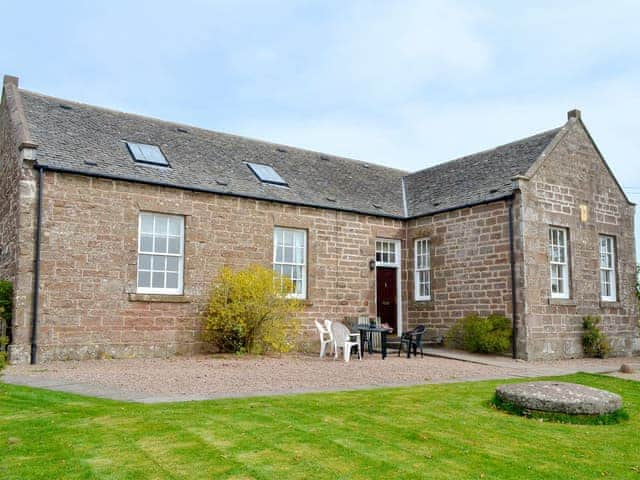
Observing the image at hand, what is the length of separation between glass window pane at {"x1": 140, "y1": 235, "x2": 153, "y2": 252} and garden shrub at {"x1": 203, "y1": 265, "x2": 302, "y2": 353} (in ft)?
5.94

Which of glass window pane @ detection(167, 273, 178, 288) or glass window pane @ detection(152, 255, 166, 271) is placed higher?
glass window pane @ detection(152, 255, 166, 271)

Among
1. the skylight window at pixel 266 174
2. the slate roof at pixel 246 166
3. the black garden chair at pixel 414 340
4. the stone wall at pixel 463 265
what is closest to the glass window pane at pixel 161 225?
A: the slate roof at pixel 246 166

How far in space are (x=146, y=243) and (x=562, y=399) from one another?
10339 mm

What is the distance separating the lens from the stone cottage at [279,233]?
1352 centimetres

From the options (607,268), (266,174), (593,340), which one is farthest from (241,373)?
(607,268)

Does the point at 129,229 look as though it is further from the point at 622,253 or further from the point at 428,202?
the point at 622,253

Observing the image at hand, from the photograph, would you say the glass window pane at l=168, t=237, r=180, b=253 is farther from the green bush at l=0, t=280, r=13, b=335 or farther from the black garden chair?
the black garden chair

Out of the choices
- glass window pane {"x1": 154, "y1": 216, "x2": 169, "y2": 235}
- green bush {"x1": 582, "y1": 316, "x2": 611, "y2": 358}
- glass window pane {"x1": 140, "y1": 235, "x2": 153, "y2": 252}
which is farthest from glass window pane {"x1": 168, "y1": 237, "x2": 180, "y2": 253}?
green bush {"x1": 582, "y1": 316, "x2": 611, "y2": 358}

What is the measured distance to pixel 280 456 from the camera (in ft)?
17.3

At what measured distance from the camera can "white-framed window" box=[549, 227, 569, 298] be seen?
54.1 feet

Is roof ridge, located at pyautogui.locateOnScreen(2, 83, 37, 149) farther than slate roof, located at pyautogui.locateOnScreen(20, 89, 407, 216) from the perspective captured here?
No

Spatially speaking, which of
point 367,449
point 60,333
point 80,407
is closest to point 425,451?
point 367,449

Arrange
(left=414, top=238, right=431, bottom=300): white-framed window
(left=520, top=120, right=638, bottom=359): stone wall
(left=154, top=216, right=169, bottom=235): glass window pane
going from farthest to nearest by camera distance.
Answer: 1. (left=414, top=238, right=431, bottom=300): white-framed window
2. (left=520, top=120, right=638, bottom=359): stone wall
3. (left=154, top=216, right=169, bottom=235): glass window pane

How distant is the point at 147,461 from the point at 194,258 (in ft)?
33.4
